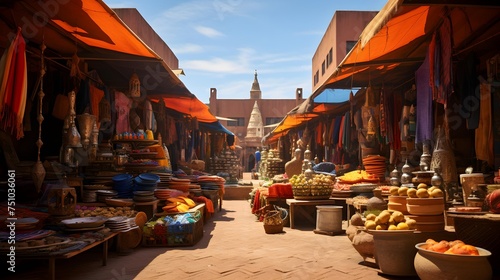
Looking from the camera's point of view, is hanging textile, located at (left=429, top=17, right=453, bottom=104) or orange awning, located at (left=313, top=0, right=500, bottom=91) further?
hanging textile, located at (left=429, top=17, right=453, bottom=104)

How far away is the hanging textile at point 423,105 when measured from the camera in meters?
6.06

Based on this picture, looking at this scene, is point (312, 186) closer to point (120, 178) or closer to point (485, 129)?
point (485, 129)

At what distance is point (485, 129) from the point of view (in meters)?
5.18

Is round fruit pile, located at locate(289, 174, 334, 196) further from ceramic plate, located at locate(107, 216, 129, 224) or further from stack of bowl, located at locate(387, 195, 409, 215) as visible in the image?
ceramic plate, located at locate(107, 216, 129, 224)

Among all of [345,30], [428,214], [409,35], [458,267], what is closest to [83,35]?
[409,35]

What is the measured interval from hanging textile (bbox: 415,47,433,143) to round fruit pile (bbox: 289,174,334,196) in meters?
2.00

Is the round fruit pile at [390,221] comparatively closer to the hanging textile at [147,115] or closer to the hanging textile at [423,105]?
the hanging textile at [423,105]

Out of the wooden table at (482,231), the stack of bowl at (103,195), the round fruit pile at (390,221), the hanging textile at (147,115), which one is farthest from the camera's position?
the hanging textile at (147,115)

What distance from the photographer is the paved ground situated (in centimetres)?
426

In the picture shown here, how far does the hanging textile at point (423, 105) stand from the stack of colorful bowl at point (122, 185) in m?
4.72

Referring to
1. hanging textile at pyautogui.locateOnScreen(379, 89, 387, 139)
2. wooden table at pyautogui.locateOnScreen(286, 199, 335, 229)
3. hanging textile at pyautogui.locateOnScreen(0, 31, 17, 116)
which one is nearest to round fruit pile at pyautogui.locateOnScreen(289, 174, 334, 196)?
wooden table at pyautogui.locateOnScreen(286, 199, 335, 229)

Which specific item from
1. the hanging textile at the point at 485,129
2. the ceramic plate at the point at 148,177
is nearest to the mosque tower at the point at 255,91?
the ceramic plate at the point at 148,177

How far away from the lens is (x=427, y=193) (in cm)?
432

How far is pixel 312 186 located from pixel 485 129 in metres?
3.26
